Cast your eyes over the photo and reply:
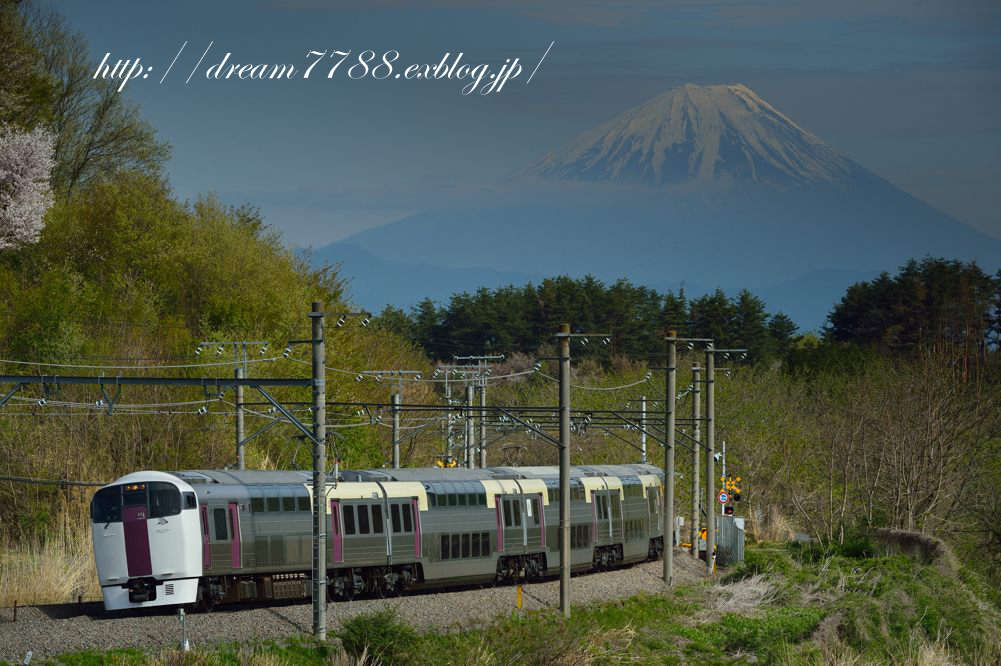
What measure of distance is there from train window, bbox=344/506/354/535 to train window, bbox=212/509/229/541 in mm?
3647

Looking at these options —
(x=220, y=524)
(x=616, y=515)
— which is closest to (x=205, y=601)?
(x=220, y=524)

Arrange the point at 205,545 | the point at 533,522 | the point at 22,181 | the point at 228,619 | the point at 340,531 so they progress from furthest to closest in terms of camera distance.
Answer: the point at 22,181
the point at 533,522
the point at 340,531
the point at 205,545
the point at 228,619

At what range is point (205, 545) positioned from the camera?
2992cm

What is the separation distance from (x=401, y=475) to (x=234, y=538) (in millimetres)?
6483

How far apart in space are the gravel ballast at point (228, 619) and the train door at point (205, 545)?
1.06 metres

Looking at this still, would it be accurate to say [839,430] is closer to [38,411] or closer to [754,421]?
[754,421]

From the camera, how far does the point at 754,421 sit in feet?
234

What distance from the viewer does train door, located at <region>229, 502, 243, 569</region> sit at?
30606 millimetres

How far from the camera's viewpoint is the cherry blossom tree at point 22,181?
197 feet

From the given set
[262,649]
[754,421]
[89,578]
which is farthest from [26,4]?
[262,649]

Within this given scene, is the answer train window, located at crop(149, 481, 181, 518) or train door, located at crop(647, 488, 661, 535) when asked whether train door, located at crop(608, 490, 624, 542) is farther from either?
train window, located at crop(149, 481, 181, 518)

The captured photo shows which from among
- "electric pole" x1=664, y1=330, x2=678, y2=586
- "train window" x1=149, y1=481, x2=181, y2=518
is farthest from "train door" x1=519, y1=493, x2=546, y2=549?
"train window" x1=149, y1=481, x2=181, y2=518

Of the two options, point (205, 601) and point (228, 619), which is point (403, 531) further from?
point (228, 619)

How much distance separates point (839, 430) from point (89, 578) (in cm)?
3678
